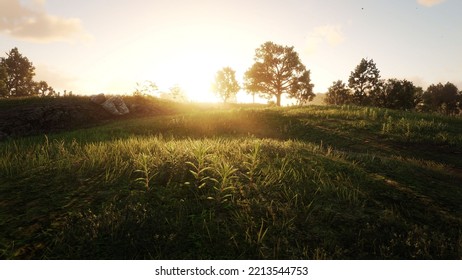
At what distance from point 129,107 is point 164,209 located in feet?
61.1

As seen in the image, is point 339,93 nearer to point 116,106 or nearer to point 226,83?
point 226,83

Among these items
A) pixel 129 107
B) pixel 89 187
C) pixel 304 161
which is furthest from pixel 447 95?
pixel 89 187

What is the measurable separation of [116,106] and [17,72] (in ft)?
158

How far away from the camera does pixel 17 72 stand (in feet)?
176

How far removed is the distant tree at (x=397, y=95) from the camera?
163 feet

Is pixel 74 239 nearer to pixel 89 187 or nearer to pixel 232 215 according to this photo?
pixel 89 187

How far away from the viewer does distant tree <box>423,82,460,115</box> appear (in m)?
63.3

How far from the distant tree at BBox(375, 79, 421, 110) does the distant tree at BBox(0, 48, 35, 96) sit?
67349 mm

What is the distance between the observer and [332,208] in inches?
165

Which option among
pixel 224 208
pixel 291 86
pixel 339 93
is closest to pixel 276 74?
pixel 291 86

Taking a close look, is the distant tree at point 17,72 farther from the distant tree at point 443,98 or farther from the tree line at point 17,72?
the distant tree at point 443,98

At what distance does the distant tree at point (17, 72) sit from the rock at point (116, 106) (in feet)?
150

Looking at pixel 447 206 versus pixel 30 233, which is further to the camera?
pixel 447 206

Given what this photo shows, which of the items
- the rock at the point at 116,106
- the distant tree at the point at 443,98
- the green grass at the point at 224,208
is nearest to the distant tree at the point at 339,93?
the distant tree at the point at 443,98
